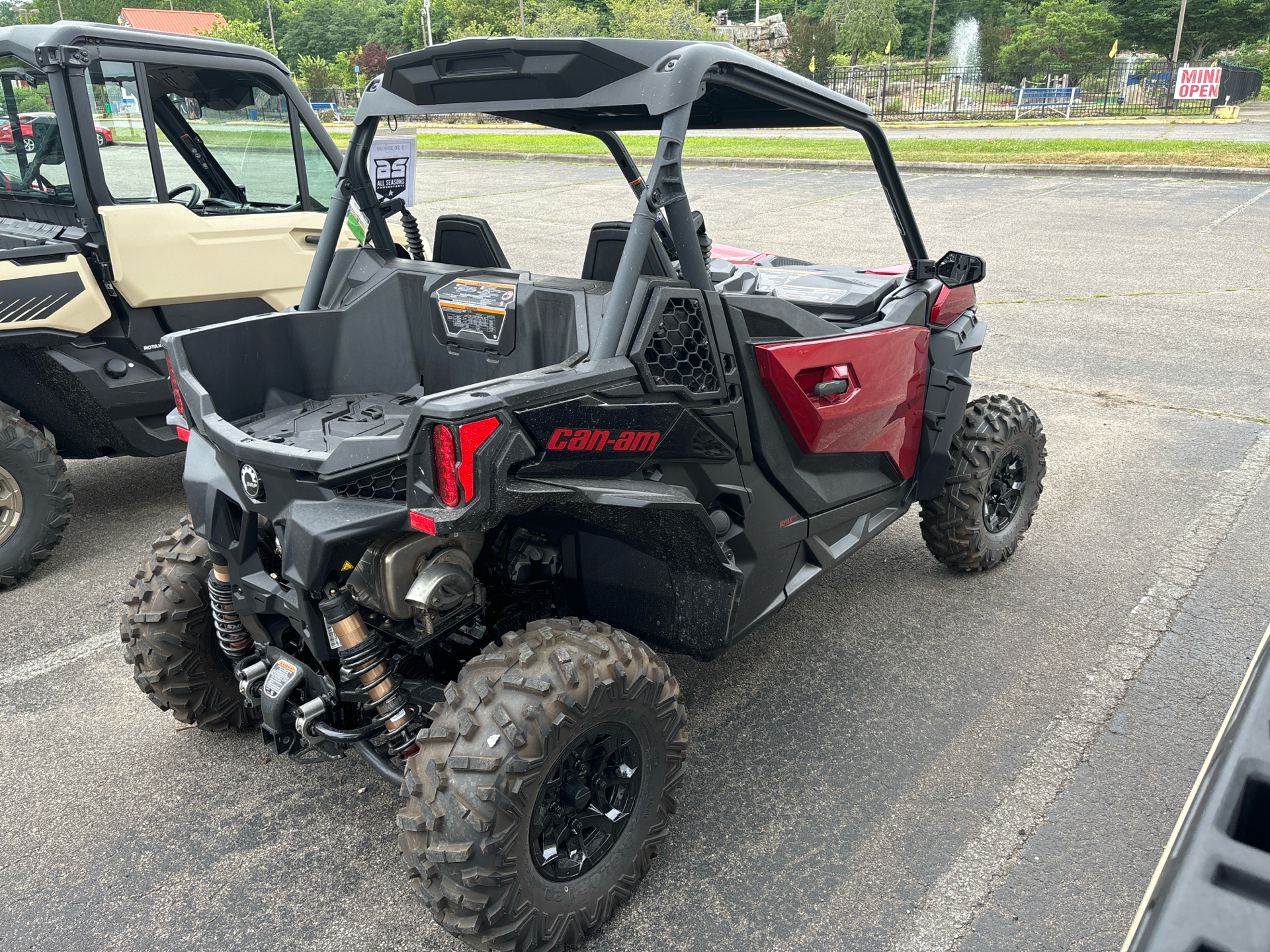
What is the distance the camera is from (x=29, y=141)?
16.2 ft

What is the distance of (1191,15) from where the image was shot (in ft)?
153

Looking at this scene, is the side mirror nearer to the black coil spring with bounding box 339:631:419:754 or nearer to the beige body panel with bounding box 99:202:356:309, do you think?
the black coil spring with bounding box 339:631:419:754

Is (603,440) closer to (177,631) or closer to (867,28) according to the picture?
(177,631)

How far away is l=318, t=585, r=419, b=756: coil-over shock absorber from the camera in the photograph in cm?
232

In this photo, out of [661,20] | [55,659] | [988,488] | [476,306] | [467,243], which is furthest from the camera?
[661,20]

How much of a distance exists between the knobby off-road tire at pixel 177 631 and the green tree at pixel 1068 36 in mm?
54307

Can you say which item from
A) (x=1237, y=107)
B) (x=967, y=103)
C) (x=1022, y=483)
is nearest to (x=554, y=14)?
(x=967, y=103)

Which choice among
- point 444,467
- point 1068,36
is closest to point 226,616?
point 444,467

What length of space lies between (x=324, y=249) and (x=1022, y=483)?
10.3ft

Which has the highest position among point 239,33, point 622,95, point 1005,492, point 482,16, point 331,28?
point 331,28

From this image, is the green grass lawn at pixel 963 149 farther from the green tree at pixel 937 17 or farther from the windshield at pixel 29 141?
the green tree at pixel 937 17

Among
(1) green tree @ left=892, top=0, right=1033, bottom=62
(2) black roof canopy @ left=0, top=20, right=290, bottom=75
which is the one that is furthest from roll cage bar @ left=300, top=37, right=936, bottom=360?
(1) green tree @ left=892, top=0, right=1033, bottom=62

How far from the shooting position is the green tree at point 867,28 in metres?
62.0

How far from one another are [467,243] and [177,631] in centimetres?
155
